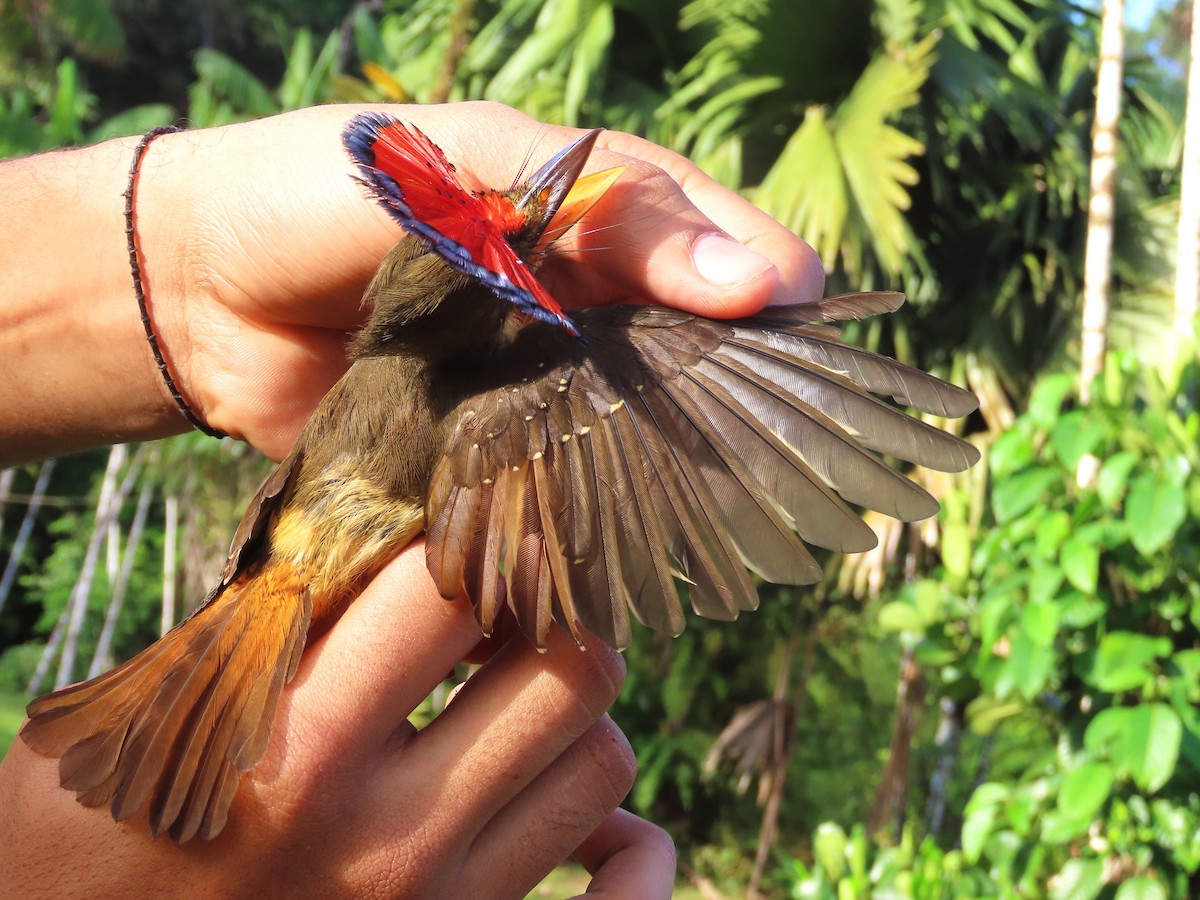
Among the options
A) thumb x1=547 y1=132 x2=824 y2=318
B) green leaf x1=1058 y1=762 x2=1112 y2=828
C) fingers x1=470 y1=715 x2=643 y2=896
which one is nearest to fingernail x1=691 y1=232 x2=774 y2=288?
thumb x1=547 y1=132 x2=824 y2=318

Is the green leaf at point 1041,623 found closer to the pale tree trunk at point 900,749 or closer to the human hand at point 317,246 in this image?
the human hand at point 317,246

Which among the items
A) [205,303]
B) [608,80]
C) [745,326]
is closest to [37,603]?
[608,80]

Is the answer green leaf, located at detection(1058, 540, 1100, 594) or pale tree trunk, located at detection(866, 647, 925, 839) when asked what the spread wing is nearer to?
green leaf, located at detection(1058, 540, 1100, 594)

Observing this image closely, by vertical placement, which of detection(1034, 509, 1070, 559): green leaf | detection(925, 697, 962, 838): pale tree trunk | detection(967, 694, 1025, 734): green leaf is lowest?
detection(925, 697, 962, 838): pale tree trunk

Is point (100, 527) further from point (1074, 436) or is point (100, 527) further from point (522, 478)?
point (522, 478)

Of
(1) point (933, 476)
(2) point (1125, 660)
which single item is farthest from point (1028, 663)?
(1) point (933, 476)

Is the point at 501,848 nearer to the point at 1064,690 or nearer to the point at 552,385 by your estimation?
the point at 552,385

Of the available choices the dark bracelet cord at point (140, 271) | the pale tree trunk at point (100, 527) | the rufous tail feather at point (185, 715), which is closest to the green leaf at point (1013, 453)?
the rufous tail feather at point (185, 715)

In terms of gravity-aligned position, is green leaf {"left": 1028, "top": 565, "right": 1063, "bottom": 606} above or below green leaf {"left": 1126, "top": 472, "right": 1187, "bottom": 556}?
below
